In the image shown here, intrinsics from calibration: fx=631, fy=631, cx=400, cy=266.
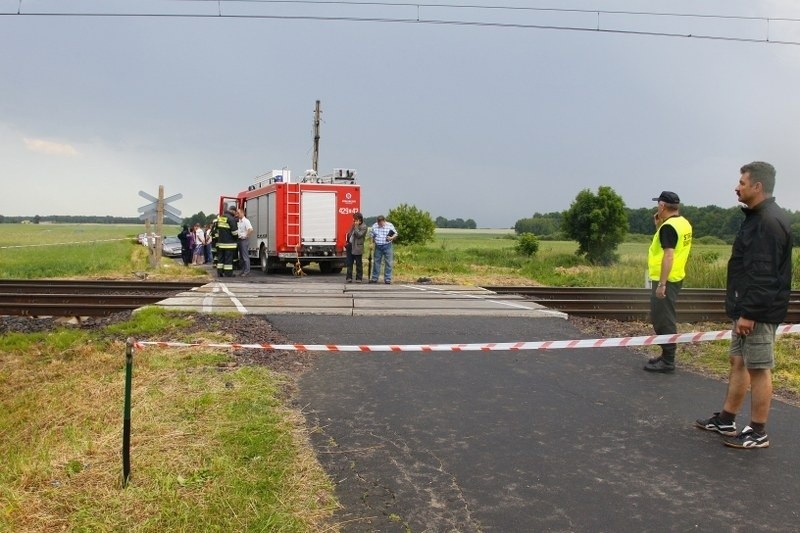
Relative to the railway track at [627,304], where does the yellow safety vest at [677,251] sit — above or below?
above

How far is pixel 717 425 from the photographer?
487 cm

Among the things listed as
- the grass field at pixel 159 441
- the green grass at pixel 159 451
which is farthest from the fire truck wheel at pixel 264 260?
the green grass at pixel 159 451


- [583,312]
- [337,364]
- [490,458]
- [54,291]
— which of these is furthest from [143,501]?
[54,291]

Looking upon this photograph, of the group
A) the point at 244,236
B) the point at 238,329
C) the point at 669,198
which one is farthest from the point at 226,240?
the point at 669,198

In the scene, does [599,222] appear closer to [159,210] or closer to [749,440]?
[159,210]

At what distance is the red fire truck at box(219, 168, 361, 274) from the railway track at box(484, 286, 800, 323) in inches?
237

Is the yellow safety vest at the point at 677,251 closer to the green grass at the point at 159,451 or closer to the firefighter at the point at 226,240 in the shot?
the green grass at the point at 159,451

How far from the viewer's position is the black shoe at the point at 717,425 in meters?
4.79

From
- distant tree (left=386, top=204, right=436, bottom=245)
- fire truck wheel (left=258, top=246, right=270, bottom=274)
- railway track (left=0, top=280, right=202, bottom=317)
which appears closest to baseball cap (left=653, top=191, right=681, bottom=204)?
railway track (left=0, top=280, right=202, bottom=317)

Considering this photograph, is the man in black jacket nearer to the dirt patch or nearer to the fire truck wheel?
the dirt patch

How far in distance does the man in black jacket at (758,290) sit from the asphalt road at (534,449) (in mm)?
280

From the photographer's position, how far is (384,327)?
30.5 ft

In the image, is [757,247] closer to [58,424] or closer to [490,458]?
[490,458]

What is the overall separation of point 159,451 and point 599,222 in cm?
5725
